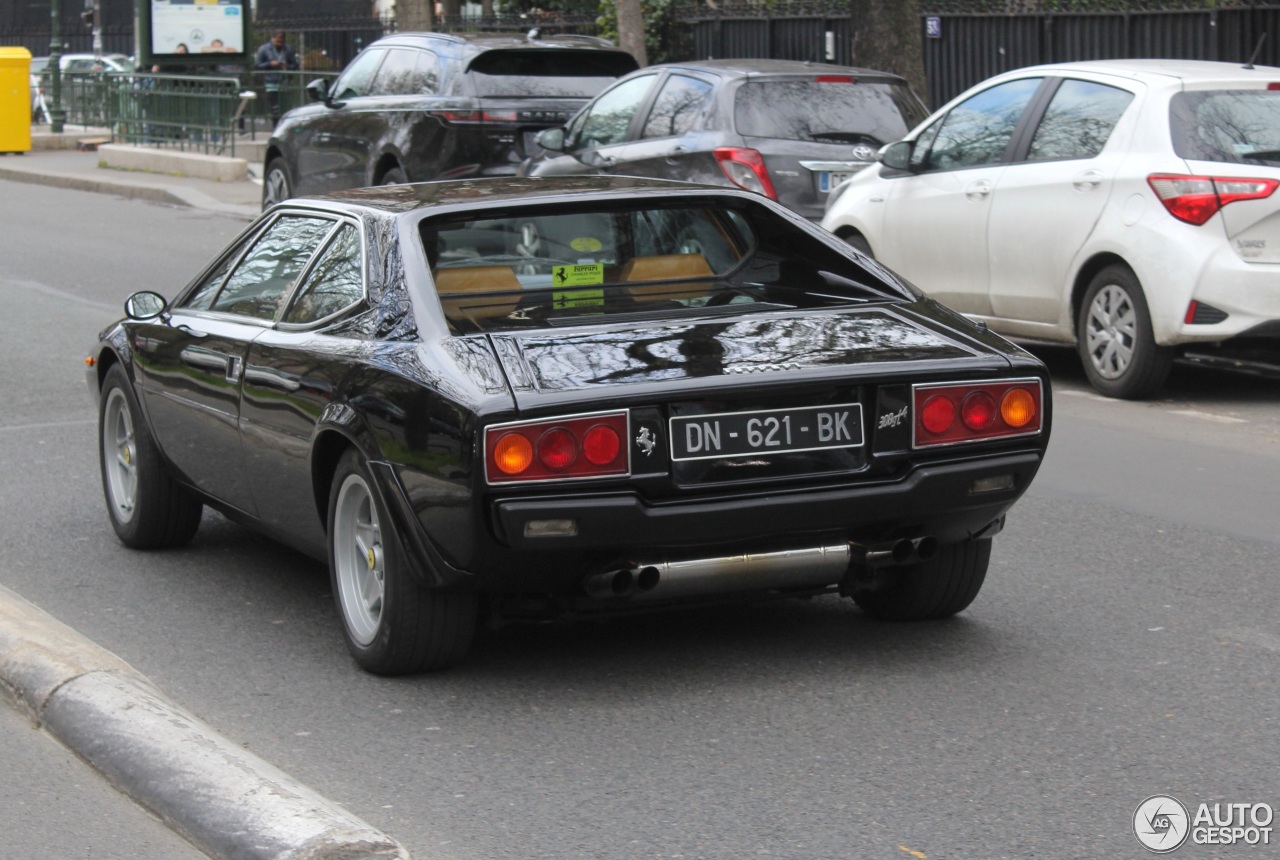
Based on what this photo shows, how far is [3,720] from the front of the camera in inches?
198

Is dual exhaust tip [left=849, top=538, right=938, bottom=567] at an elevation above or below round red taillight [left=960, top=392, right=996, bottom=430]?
below

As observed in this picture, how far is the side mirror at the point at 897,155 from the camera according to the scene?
11.2 metres

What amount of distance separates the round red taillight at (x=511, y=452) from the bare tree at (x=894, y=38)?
47.9 feet

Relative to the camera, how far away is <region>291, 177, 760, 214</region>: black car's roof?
19.1ft

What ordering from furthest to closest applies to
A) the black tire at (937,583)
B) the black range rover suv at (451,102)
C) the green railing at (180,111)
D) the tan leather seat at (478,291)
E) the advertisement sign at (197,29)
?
the advertisement sign at (197,29)
the green railing at (180,111)
the black range rover suv at (451,102)
the tan leather seat at (478,291)
the black tire at (937,583)

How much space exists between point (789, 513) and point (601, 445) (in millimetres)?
555

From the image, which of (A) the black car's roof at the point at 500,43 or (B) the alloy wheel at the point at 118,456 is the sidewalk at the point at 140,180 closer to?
(A) the black car's roof at the point at 500,43

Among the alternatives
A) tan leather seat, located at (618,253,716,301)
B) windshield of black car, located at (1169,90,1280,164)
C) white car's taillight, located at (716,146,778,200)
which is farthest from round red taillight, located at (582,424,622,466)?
white car's taillight, located at (716,146,778,200)

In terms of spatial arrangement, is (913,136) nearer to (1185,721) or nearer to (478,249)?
(478,249)

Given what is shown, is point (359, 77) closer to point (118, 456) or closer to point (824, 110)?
point (824, 110)

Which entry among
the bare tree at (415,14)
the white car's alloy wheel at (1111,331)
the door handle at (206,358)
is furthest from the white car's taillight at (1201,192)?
the bare tree at (415,14)

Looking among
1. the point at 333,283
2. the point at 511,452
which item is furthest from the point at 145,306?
the point at 511,452

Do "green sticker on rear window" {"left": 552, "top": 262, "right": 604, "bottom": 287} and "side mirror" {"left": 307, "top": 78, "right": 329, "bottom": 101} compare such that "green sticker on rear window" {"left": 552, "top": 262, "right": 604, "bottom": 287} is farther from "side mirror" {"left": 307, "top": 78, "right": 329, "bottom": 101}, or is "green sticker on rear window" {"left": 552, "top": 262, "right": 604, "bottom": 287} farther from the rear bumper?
"side mirror" {"left": 307, "top": 78, "right": 329, "bottom": 101}

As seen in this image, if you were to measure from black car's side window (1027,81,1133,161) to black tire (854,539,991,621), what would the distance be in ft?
16.4
